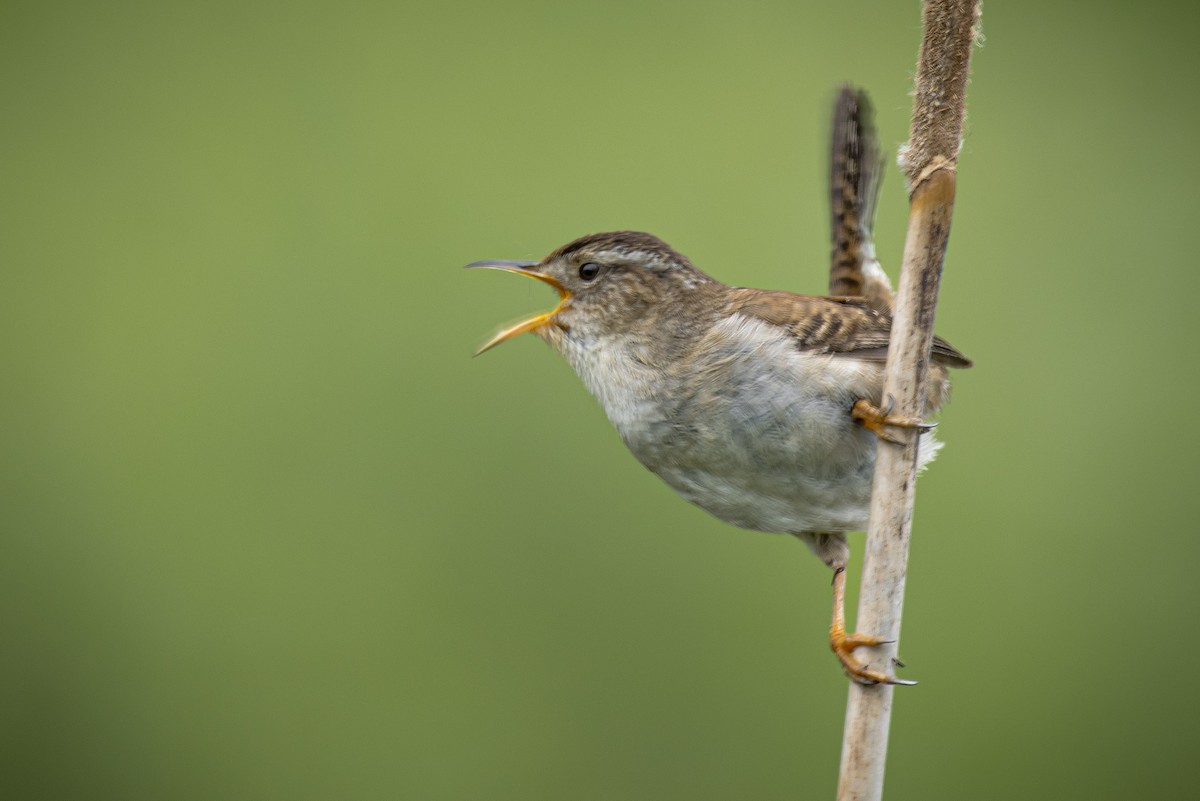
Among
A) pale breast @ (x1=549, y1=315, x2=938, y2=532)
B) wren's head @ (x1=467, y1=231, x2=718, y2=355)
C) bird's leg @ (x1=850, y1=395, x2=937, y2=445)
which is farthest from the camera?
wren's head @ (x1=467, y1=231, x2=718, y2=355)

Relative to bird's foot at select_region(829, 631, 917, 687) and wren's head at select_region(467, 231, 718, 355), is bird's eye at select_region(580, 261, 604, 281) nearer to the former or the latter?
wren's head at select_region(467, 231, 718, 355)

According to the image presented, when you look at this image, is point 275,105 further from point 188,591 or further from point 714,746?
point 714,746

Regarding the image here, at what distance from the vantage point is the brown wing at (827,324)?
2264mm

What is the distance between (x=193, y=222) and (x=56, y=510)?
1088mm

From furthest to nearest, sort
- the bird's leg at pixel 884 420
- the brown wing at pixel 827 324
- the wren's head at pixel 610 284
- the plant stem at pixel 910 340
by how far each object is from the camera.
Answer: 1. the wren's head at pixel 610 284
2. the brown wing at pixel 827 324
3. the bird's leg at pixel 884 420
4. the plant stem at pixel 910 340

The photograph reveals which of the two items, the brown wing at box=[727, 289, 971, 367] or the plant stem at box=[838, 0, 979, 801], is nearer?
the plant stem at box=[838, 0, 979, 801]

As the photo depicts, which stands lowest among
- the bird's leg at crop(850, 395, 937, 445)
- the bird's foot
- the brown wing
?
the bird's foot

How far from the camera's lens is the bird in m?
2.15

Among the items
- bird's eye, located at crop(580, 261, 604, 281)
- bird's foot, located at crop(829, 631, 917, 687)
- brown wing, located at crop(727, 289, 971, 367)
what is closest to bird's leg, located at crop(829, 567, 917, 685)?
bird's foot, located at crop(829, 631, 917, 687)

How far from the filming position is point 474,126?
411 centimetres

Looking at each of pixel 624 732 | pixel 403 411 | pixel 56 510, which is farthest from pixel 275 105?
pixel 624 732

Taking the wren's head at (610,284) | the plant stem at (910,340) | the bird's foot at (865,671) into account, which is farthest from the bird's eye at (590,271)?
the bird's foot at (865,671)

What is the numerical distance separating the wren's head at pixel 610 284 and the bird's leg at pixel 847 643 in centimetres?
71

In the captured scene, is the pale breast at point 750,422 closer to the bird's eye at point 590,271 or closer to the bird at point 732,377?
the bird at point 732,377
